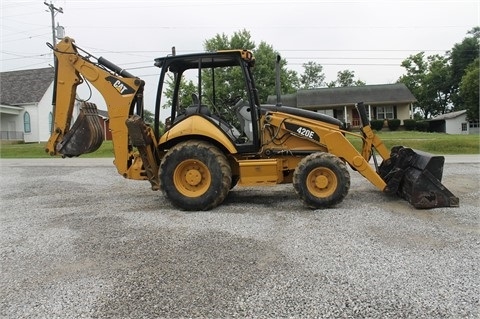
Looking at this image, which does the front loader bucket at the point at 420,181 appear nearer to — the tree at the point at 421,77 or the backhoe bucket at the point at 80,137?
the backhoe bucket at the point at 80,137

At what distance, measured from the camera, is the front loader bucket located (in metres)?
6.48

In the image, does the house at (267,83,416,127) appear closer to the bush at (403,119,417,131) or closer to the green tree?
the bush at (403,119,417,131)

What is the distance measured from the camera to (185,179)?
693cm

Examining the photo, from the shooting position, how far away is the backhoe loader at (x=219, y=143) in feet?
21.8

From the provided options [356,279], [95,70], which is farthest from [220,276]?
[95,70]

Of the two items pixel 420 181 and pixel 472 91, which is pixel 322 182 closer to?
pixel 420 181

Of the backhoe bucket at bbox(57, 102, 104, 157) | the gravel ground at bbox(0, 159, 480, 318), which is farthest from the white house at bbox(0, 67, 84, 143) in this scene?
the gravel ground at bbox(0, 159, 480, 318)

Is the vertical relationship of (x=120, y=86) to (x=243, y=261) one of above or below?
above

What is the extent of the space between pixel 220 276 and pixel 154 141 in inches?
150

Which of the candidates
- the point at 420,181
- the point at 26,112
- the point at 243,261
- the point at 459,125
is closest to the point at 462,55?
A: the point at 459,125

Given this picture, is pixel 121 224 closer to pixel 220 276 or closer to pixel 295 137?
pixel 220 276

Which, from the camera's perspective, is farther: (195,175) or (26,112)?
(26,112)

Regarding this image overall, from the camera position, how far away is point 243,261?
14.2ft

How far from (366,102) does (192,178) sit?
32.7 m
